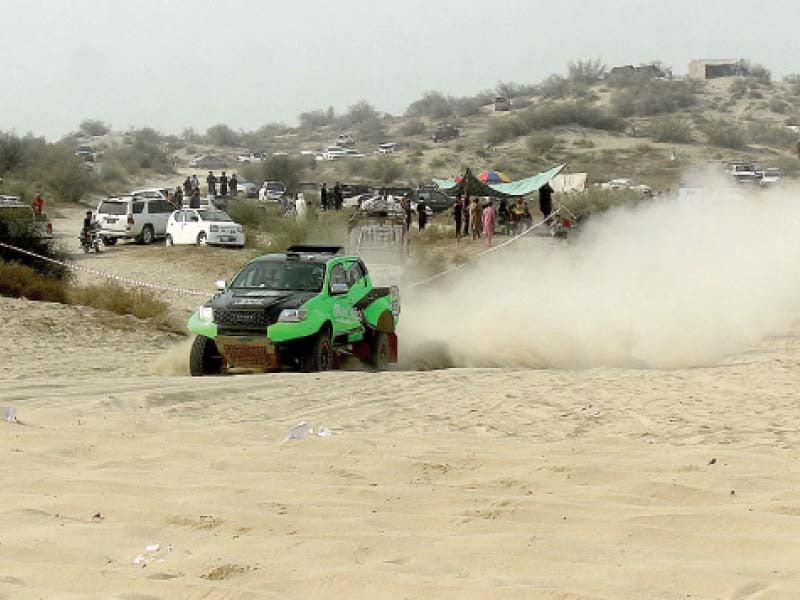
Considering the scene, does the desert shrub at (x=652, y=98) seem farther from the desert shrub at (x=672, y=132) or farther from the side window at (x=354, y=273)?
the side window at (x=354, y=273)

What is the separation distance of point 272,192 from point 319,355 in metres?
55.0

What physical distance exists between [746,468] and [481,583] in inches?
147

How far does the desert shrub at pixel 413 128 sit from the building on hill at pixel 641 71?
20.9 metres

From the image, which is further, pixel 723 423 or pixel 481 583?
pixel 723 423

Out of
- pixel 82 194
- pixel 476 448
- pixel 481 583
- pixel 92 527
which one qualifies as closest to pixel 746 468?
pixel 476 448

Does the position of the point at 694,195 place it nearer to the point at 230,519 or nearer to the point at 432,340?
the point at 432,340

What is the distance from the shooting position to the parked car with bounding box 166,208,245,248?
1672 inches

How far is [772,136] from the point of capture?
321 feet

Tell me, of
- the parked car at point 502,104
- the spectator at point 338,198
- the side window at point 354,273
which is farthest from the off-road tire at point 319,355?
the parked car at point 502,104

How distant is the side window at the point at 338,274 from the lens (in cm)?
1762

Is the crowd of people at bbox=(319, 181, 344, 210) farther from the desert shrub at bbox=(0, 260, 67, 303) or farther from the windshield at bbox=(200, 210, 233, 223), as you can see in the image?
the desert shrub at bbox=(0, 260, 67, 303)

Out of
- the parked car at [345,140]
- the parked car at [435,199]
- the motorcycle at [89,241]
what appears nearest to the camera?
the motorcycle at [89,241]

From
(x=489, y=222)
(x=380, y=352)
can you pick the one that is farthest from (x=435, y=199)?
(x=380, y=352)

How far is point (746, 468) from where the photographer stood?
9.11 m
